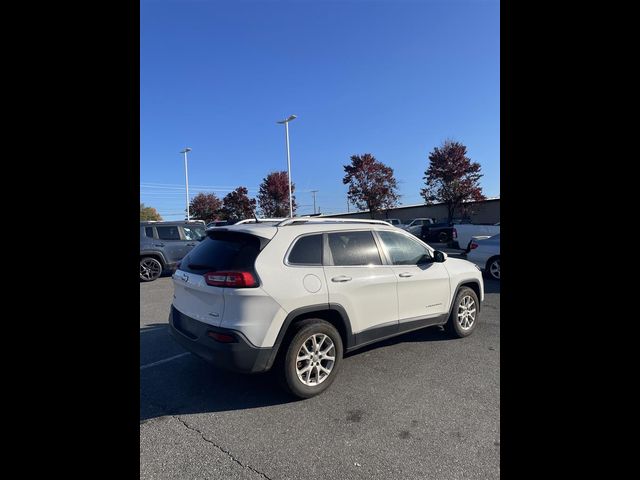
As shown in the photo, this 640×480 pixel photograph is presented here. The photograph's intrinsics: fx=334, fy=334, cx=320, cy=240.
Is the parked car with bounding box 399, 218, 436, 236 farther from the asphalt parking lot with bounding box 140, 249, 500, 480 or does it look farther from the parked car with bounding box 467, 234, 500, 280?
the asphalt parking lot with bounding box 140, 249, 500, 480

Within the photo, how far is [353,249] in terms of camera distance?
3826mm

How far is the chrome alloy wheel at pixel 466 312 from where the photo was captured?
4855mm

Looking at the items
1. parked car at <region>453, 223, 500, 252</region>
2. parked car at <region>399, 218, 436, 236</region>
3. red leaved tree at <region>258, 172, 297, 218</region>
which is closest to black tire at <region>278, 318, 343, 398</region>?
parked car at <region>453, 223, 500, 252</region>

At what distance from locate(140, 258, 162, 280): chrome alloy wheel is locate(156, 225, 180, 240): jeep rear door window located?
32.1 inches

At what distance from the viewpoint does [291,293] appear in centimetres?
316

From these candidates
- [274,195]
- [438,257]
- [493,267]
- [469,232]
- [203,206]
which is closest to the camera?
[438,257]

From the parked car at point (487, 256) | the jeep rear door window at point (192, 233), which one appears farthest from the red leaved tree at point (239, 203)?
the parked car at point (487, 256)

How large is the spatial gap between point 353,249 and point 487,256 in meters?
6.96

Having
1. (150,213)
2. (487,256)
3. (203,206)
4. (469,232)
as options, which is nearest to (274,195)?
(203,206)

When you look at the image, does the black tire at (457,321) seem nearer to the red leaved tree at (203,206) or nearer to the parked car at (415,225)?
the parked car at (415,225)

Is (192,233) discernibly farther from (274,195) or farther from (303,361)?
(274,195)

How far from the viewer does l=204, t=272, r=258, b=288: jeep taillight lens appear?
3.01 m
